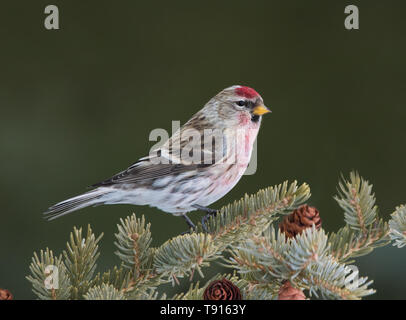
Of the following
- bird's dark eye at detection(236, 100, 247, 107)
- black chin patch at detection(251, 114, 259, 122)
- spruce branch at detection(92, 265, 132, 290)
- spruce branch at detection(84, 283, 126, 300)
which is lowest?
spruce branch at detection(92, 265, 132, 290)

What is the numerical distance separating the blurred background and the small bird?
1.42 ft

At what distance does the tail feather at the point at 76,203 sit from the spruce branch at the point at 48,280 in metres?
Result: 0.34

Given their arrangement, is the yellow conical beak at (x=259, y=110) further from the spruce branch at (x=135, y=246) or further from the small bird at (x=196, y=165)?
the spruce branch at (x=135, y=246)

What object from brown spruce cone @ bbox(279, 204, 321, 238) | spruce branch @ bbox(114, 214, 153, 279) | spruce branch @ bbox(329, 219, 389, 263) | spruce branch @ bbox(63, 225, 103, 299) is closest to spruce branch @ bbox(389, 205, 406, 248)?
spruce branch @ bbox(329, 219, 389, 263)

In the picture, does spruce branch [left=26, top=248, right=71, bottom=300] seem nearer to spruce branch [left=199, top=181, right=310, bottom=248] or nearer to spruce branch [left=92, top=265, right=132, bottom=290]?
spruce branch [left=92, top=265, right=132, bottom=290]

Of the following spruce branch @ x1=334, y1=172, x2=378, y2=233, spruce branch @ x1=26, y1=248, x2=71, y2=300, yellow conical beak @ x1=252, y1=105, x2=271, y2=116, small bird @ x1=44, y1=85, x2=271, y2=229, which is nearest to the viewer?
A: spruce branch @ x1=26, y1=248, x2=71, y2=300

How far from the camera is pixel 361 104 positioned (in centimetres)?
290

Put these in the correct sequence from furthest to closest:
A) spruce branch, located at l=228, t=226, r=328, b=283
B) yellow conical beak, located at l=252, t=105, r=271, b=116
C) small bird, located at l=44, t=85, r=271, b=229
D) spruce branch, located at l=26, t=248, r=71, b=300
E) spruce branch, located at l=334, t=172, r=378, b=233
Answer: yellow conical beak, located at l=252, t=105, r=271, b=116
small bird, located at l=44, t=85, r=271, b=229
spruce branch, located at l=334, t=172, r=378, b=233
spruce branch, located at l=26, t=248, r=71, b=300
spruce branch, located at l=228, t=226, r=328, b=283

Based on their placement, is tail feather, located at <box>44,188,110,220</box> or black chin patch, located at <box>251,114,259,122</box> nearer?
tail feather, located at <box>44,188,110,220</box>

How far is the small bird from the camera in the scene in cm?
198

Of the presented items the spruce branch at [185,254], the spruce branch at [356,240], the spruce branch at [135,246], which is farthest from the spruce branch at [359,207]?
the spruce branch at [135,246]

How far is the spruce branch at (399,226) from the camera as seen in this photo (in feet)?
4.42

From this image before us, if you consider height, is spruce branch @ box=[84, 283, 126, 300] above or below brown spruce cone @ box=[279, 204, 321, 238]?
below
